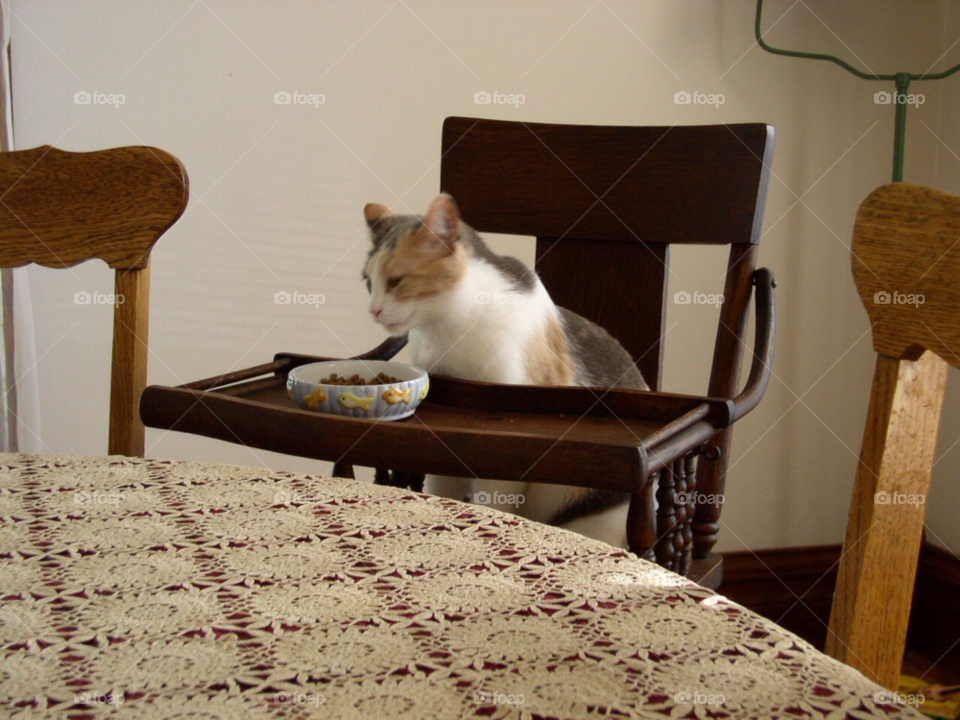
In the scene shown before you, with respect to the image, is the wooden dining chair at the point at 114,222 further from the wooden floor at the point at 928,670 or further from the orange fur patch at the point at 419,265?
the wooden floor at the point at 928,670

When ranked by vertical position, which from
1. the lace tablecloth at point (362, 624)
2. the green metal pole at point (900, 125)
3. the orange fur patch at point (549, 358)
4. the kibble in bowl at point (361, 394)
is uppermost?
the green metal pole at point (900, 125)

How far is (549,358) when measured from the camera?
113cm

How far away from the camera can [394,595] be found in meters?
0.35

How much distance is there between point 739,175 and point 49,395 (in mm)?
1427

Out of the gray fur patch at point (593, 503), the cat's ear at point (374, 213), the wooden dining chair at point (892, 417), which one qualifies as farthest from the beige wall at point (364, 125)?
the wooden dining chair at point (892, 417)

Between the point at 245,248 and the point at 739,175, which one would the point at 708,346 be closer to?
the point at 739,175

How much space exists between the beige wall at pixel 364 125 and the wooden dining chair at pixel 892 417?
1387 millimetres

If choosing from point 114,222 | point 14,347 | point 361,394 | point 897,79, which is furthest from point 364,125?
point 897,79

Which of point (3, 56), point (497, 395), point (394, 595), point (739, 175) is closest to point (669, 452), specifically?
point (497, 395)

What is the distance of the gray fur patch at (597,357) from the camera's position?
117 cm

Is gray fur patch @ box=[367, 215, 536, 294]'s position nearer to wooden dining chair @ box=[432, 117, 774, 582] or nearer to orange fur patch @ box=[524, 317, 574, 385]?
orange fur patch @ box=[524, 317, 574, 385]

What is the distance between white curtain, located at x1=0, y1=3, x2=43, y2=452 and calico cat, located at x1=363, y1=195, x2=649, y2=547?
0.82 metres

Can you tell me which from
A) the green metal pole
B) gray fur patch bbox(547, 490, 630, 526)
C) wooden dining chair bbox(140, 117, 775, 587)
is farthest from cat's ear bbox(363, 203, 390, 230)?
the green metal pole

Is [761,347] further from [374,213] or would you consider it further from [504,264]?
[374,213]
